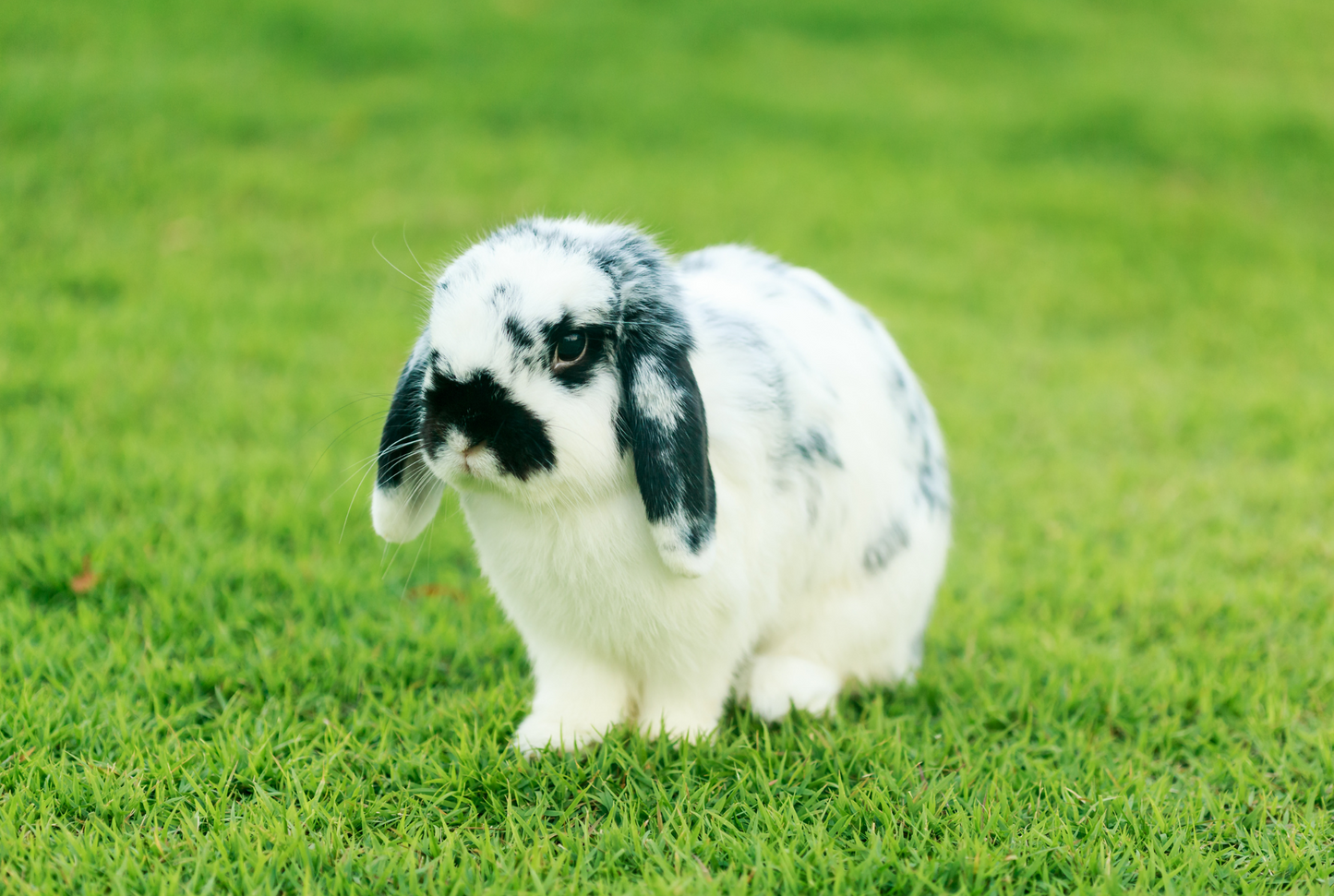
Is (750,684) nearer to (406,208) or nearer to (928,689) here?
(928,689)

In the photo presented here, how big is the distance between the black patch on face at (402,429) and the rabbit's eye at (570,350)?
0.34m

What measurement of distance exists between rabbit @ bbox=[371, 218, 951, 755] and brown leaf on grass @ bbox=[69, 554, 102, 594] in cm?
130

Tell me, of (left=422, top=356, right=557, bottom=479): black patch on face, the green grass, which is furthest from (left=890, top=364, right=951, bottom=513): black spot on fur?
(left=422, top=356, right=557, bottom=479): black patch on face

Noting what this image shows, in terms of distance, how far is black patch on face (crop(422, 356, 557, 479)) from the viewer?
2.16 m

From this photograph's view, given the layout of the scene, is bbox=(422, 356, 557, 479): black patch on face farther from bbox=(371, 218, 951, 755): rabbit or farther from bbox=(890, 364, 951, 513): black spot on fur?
bbox=(890, 364, 951, 513): black spot on fur

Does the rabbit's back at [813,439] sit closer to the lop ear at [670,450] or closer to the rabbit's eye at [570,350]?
the lop ear at [670,450]

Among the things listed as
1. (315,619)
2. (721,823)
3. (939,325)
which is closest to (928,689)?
(721,823)

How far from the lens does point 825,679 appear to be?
284 centimetres

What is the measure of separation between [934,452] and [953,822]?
104 cm

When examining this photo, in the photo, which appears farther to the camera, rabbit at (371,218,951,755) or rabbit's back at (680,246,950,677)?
rabbit's back at (680,246,950,677)

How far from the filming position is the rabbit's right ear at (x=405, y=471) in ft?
7.93

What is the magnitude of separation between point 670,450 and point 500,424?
1.09ft

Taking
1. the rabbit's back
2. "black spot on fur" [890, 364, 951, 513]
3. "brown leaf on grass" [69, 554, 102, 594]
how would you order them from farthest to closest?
"brown leaf on grass" [69, 554, 102, 594], "black spot on fur" [890, 364, 951, 513], the rabbit's back

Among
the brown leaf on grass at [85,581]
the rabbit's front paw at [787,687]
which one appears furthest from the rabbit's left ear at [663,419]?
the brown leaf on grass at [85,581]
